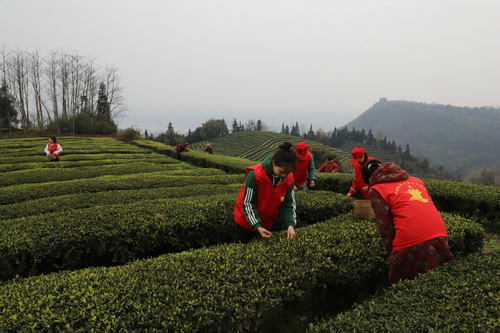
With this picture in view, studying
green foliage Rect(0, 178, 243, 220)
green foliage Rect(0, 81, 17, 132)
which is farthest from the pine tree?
green foliage Rect(0, 178, 243, 220)

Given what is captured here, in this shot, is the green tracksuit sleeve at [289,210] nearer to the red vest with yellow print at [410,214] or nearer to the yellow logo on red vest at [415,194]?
the red vest with yellow print at [410,214]

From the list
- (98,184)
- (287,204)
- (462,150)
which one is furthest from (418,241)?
(462,150)

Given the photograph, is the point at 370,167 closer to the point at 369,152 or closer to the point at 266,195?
the point at 266,195

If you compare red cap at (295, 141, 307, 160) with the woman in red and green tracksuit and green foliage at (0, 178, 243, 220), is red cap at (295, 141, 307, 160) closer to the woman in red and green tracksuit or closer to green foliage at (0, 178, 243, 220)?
green foliage at (0, 178, 243, 220)

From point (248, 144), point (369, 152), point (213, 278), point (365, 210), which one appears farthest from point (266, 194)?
point (369, 152)

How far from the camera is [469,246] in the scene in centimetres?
396

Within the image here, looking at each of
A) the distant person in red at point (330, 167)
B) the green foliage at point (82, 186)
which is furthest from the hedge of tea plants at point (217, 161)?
the distant person in red at point (330, 167)

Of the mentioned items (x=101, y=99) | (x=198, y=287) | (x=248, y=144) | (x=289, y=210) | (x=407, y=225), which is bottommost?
(x=198, y=287)

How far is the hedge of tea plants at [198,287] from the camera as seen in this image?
218 cm

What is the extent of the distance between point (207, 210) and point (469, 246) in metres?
4.40

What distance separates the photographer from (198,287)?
99.9 inches

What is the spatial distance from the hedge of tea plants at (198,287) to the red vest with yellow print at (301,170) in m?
3.04

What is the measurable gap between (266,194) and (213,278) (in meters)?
1.20

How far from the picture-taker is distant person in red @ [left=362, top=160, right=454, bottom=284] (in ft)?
8.71
